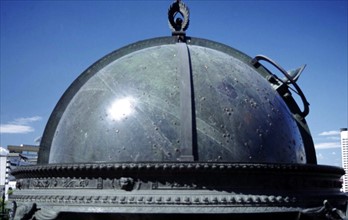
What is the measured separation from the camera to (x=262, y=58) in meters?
7.18

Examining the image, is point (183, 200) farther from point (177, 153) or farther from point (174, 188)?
point (177, 153)

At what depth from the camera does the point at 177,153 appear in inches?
194

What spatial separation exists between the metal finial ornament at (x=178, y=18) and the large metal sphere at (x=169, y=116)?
1.96 feet

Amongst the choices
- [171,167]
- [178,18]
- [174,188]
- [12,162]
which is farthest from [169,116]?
[12,162]

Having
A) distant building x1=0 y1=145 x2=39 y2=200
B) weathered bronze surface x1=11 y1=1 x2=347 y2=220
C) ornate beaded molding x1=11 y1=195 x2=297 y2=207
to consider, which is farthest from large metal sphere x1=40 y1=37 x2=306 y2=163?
distant building x1=0 y1=145 x2=39 y2=200

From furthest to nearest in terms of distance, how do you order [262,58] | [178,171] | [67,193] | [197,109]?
1. [262,58]
2. [197,109]
3. [67,193]
4. [178,171]

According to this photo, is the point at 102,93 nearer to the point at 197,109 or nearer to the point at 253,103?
the point at 197,109

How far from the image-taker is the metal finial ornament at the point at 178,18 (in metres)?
6.70

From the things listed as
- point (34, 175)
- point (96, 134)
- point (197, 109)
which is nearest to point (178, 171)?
point (197, 109)

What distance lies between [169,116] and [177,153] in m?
0.50

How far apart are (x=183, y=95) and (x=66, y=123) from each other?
1.83 m

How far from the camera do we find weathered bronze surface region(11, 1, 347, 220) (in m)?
4.54

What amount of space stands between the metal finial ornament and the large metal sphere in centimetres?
60

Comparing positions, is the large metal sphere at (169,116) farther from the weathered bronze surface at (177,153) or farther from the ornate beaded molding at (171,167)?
the ornate beaded molding at (171,167)
